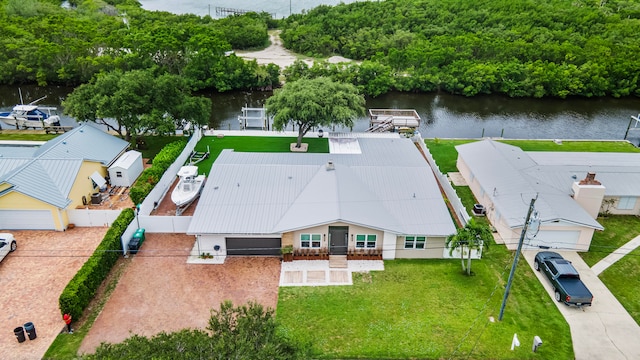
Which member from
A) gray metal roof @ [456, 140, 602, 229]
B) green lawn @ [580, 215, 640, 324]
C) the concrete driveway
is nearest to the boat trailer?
gray metal roof @ [456, 140, 602, 229]

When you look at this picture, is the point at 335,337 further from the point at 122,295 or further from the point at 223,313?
the point at 122,295

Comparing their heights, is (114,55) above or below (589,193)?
A: above

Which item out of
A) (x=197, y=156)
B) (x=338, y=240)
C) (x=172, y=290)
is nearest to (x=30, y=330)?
(x=172, y=290)

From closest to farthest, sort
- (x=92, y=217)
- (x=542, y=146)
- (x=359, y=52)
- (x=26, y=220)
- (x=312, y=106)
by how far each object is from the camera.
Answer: (x=26, y=220) < (x=92, y=217) < (x=312, y=106) < (x=542, y=146) < (x=359, y=52)

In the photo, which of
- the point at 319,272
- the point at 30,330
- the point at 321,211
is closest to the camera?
the point at 30,330

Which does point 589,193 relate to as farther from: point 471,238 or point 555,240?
point 471,238

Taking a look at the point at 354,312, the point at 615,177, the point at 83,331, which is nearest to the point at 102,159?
the point at 83,331

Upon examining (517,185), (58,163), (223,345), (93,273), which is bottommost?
(93,273)
